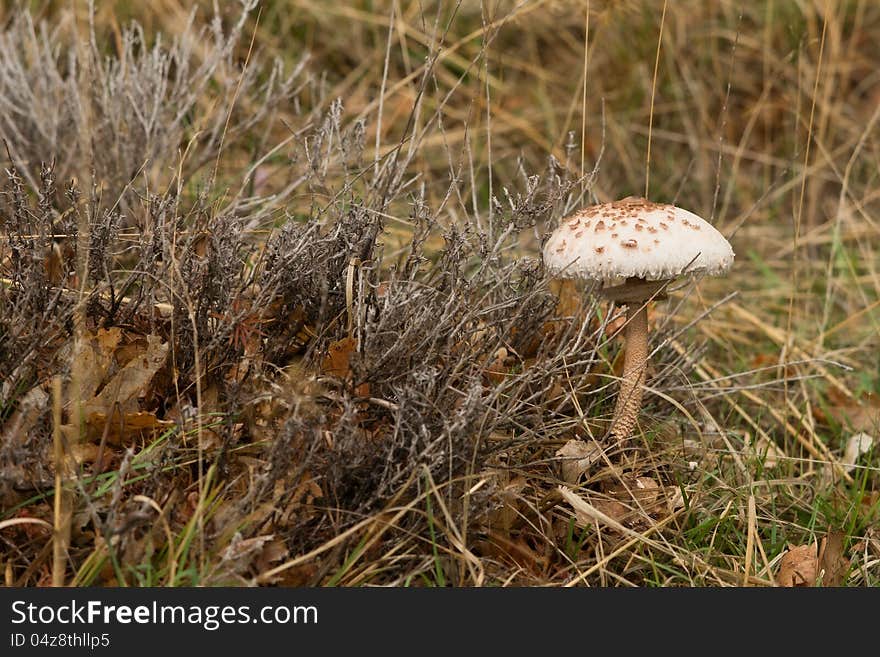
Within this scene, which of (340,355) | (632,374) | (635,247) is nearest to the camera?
(635,247)

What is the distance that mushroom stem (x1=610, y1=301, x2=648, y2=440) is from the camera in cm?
225

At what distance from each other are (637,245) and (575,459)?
497mm

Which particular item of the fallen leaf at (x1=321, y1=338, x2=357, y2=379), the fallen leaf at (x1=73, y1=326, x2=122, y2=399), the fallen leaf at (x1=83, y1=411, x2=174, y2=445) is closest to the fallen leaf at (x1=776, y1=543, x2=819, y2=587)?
the fallen leaf at (x1=321, y1=338, x2=357, y2=379)

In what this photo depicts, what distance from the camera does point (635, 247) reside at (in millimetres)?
1979

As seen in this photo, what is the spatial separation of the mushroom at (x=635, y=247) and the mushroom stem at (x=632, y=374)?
0.29ft

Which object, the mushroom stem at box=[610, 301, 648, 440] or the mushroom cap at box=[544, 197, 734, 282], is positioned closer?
the mushroom cap at box=[544, 197, 734, 282]

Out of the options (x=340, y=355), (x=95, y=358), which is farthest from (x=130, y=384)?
(x=340, y=355)

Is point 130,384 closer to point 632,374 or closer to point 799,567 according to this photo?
point 632,374

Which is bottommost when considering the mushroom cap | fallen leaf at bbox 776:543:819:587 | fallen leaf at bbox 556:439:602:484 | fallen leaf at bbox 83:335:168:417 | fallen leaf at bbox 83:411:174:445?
fallen leaf at bbox 776:543:819:587

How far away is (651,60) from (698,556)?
274cm

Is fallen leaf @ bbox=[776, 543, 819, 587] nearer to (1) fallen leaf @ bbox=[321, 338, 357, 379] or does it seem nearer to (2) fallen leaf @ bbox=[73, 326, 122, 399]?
(1) fallen leaf @ bbox=[321, 338, 357, 379]

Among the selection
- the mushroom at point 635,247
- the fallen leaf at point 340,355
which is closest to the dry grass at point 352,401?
the fallen leaf at point 340,355

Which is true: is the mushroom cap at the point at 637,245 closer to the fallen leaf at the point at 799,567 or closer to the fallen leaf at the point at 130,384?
the fallen leaf at the point at 799,567

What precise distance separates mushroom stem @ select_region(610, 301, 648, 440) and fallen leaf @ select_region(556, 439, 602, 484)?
9cm
